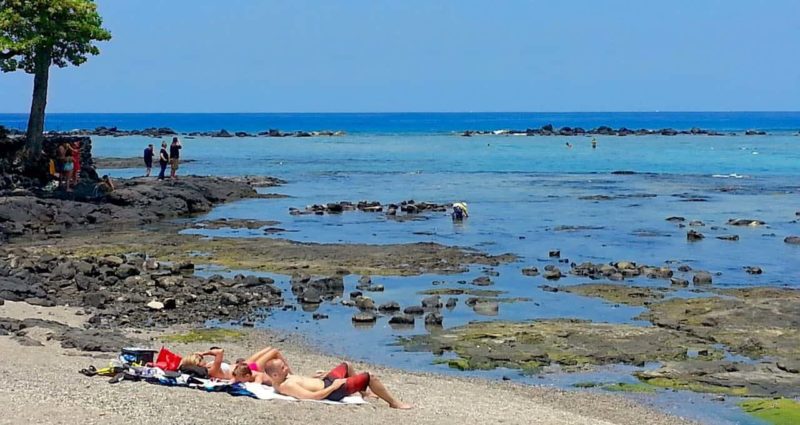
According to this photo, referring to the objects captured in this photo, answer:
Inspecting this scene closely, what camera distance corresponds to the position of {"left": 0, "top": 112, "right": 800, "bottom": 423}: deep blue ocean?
891 inches

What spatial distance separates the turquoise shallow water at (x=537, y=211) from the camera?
23.0m

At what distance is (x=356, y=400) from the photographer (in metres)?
14.3

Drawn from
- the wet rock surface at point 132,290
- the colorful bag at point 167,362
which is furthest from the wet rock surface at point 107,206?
the colorful bag at point 167,362

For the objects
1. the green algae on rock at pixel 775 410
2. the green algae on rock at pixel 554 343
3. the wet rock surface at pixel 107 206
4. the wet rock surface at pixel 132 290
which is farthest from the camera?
the wet rock surface at pixel 107 206

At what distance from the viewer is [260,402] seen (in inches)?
542

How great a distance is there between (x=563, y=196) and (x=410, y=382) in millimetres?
39556

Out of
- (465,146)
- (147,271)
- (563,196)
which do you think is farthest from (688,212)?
(465,146)

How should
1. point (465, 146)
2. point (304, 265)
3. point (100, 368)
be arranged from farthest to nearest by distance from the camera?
1. point (465, 146)
2. point (304, 265)
3. point (100, 368)

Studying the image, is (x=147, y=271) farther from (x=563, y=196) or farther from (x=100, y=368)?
(x=563, y=196)
